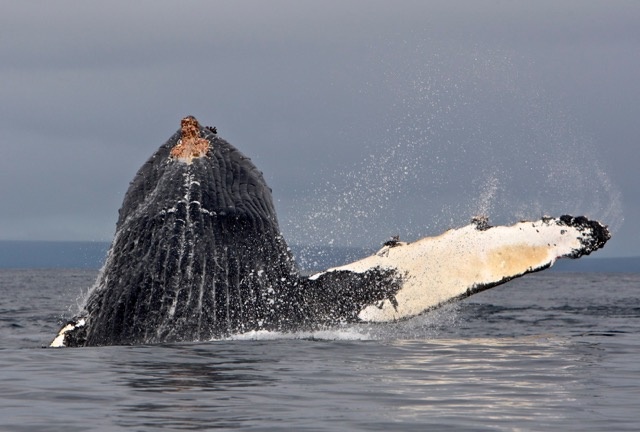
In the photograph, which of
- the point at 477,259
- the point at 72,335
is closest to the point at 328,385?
the point at 477,259

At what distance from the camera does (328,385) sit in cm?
1083

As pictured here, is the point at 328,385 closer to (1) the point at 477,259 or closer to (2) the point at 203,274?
(2) the point at 203,274

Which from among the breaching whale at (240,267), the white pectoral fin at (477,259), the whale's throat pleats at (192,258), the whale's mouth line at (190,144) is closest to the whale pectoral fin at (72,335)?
the breaching whale at (240,267)

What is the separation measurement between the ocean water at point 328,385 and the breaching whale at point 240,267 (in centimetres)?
29

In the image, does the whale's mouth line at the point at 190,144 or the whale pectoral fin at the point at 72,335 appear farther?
the whale's mouth line at the point at 190,144

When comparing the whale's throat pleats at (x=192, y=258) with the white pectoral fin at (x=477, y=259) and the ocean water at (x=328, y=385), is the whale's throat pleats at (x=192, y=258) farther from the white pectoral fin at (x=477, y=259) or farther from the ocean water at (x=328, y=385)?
the white pectoral fin at (x=477, y=259)

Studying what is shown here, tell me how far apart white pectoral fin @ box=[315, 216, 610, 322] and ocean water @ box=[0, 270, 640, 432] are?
598 millimetres

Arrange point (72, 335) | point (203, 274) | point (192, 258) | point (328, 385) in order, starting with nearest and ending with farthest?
point (328, 385) < point (203, 274) < point (192, 258) < point (72, 335)

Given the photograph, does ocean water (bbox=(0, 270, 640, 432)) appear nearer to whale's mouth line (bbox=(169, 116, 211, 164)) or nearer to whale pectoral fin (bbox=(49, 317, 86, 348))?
whale pectoral fin (bbox=(49, 317, 86, 348))

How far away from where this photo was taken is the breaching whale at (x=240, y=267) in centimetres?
1234

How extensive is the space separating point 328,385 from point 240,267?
2.16 meters

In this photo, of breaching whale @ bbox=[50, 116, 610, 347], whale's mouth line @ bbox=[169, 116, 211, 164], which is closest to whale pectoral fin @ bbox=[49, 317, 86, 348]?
breaching whale @ bbox=[50, 116, 610, 347]

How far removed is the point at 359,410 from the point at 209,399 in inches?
48.0

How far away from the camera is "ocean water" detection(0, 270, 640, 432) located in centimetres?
898
